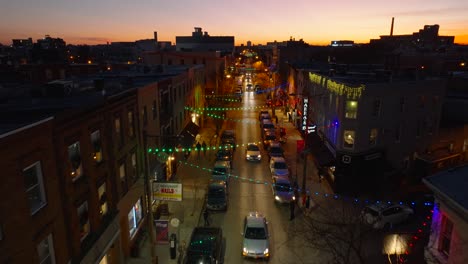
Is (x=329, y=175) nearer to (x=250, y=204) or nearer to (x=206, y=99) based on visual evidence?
(x=250, y=204)

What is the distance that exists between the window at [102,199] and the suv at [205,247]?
14.9 feet

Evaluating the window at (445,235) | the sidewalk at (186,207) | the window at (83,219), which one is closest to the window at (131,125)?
the window at (83,219)

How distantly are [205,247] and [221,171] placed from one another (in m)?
12.0

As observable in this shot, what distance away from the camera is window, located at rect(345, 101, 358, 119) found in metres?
26.2

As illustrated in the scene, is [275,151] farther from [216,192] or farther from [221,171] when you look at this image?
[216,192]

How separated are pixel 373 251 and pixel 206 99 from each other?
4057cm

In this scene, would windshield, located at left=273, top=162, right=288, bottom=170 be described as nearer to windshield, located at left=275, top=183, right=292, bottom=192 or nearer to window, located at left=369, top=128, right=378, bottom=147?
windshield, located at left=275, top=183, right=292, bottom=192

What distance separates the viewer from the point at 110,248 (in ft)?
54.3

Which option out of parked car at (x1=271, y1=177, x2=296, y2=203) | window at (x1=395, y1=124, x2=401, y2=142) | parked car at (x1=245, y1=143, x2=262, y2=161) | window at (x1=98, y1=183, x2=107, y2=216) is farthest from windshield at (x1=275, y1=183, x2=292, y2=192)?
window at (x1=98, y1=183, x2=107, y2=216)

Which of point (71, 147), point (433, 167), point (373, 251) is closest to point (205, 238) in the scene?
point (71, 147)

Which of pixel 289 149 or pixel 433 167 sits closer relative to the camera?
pixel 433 167

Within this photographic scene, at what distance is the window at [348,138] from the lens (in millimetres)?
26734

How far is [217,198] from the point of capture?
23609 millimetres

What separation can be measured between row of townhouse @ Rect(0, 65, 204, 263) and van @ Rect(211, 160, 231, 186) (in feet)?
24.6
